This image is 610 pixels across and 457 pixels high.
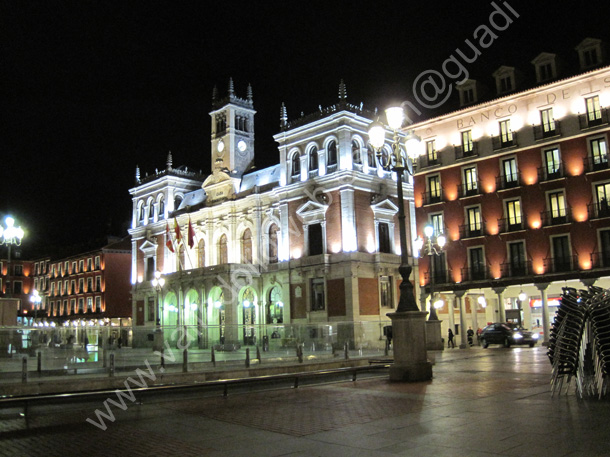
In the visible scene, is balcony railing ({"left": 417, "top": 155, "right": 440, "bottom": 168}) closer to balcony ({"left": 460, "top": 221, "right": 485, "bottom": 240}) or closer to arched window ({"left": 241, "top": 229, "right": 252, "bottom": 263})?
balcony ({"left": 460, "top": 221, "right": 485, "bottom": 240})

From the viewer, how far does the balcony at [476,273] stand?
38.5 m

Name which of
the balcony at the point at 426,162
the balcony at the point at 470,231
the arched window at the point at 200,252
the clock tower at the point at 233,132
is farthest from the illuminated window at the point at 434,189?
the arched window at the point at 200,252

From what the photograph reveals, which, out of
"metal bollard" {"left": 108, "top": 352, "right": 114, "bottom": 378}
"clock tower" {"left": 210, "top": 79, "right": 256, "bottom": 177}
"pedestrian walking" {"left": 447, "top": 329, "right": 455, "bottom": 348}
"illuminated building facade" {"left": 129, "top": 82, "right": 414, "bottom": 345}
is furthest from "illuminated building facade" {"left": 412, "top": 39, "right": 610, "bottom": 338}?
"metal bollard" {"left": 108, "top": 352, "right": 114, "bottom": 378}

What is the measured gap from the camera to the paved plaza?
7.61 m

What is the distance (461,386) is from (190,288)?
40538mm

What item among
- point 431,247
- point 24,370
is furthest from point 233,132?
point 24,370

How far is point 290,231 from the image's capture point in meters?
46.9

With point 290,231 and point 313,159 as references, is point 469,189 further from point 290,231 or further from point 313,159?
point 290,231

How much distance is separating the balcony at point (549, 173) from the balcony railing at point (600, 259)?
5.17 m

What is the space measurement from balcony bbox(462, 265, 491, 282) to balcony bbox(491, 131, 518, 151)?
789 centimetres

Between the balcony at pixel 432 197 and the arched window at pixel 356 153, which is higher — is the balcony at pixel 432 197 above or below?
below

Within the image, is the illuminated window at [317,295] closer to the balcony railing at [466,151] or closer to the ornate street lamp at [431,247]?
the ornate street lamp at [431,247]

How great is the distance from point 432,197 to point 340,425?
34.1 metres

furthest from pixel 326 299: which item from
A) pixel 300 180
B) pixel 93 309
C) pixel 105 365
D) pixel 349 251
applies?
pixel 93 309
